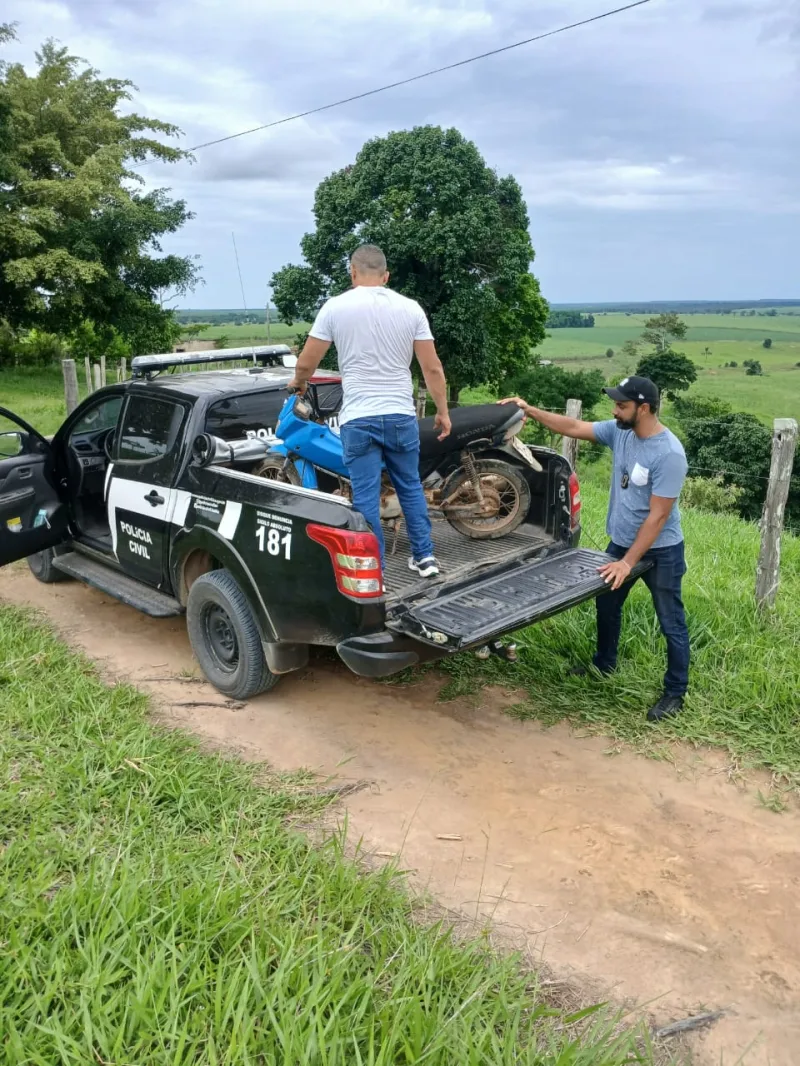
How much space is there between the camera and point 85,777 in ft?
11.8

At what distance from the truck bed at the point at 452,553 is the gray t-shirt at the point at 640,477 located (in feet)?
1.74

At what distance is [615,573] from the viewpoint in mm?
4133

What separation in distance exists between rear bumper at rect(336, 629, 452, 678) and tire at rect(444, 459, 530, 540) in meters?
1.32

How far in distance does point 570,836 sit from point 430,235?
2518cm

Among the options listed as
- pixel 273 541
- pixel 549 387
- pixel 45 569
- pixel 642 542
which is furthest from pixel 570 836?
pixel 549 387

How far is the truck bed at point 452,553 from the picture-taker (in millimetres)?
4242

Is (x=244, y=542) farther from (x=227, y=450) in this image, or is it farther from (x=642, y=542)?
(x=642, y=542)

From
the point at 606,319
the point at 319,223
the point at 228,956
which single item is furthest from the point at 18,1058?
the point at 606,319

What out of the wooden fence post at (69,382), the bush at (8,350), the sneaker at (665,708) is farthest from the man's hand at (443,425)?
the bush at (8,350)

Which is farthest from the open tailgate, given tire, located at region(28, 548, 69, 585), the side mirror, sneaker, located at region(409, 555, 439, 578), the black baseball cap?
tire, located at region(28, 548, 69, 585)

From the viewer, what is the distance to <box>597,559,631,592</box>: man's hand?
13.5 feet

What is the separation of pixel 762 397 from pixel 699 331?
4667 cm

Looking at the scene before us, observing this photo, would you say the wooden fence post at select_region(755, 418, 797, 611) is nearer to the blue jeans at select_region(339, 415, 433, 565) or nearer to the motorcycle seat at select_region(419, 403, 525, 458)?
the motorcycle seat at select_region(419, 403, 525, 458)

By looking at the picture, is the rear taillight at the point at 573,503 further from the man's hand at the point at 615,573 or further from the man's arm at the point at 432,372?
the man's arm at the point at 432,372
